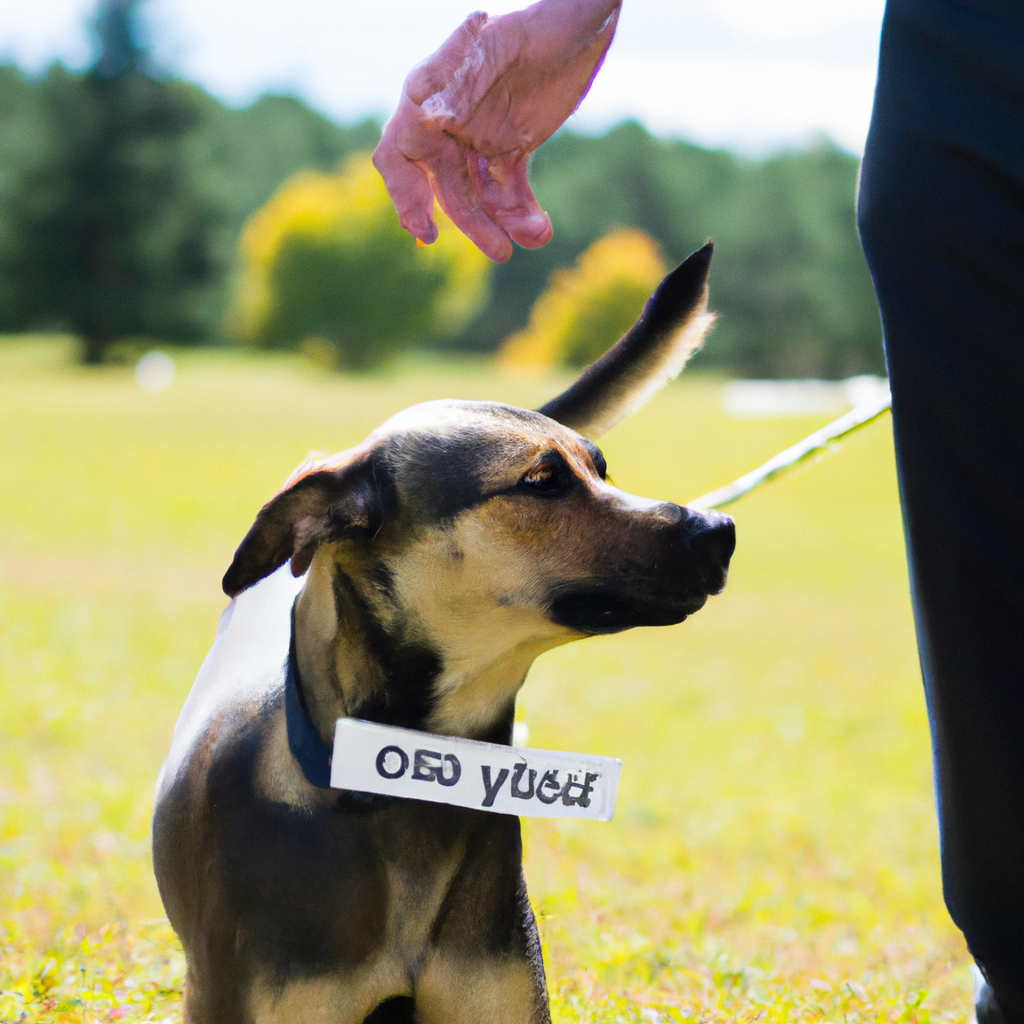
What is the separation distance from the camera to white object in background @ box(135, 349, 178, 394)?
153 ft

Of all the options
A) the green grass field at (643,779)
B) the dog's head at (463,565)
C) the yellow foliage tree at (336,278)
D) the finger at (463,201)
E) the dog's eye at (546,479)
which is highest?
the finger at (463,201)

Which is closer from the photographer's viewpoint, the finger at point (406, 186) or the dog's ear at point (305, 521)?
the dog's ear at point (305, 521)

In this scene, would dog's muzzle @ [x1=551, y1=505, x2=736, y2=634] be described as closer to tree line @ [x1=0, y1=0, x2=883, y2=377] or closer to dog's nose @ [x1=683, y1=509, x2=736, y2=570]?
dog's nose @ [x1=683, y1=509, x2=736, y2=570]

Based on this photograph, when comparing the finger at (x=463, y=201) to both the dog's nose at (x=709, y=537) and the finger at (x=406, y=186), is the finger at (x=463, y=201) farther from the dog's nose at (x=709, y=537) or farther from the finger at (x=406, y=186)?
the dog's nose at (x=709, y=537)

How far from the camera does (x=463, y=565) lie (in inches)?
91.4

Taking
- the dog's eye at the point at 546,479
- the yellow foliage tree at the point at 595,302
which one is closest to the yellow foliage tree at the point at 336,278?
the yellow foliage tree at the point at 595,302

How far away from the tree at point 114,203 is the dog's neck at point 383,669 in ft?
179

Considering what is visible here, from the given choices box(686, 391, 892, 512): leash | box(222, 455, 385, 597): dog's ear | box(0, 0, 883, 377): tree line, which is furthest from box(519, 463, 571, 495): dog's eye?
box(0, 0, 883, 377): tree line

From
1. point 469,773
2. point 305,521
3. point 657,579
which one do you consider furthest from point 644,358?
point 469,773

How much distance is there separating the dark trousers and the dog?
1.49 ft

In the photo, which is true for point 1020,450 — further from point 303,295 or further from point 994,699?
point 303,295

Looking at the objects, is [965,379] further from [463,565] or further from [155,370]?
[155,370]

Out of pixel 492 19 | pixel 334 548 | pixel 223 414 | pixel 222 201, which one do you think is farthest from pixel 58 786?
pixel 222 201

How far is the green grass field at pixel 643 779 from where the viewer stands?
3.46m
